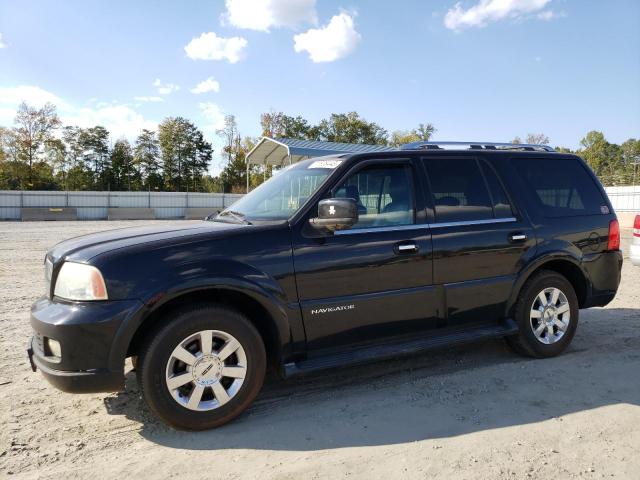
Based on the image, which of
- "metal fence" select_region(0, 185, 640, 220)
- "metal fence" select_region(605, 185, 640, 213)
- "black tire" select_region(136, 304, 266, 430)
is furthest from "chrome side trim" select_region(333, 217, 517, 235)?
"metal fence" select_region(605, 185, 640, 213)

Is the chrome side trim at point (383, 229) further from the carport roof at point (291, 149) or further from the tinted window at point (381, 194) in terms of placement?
the carport roof at point (291, 149)

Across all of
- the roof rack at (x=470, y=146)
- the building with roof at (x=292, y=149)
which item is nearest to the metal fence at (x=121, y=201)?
the building with roof at (x=292, y=149)

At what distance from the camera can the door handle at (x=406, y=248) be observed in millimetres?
3758

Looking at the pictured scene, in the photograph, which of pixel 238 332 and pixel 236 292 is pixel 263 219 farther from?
pixel 238 332

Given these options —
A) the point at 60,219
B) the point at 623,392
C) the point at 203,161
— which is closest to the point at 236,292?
the point at 623,392

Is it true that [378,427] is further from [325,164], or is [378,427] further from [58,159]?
[58,159]

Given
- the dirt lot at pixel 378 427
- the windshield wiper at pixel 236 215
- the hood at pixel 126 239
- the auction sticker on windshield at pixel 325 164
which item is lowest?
the dirt lot at pixel 378 427

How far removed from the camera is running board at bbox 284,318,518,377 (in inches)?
136

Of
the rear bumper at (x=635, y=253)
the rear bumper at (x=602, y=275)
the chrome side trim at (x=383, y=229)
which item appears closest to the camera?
the chrome side trim at (x=383, y=229)

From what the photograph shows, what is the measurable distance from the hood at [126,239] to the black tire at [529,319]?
2672 mm

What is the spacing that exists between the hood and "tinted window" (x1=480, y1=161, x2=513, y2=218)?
2.31 m

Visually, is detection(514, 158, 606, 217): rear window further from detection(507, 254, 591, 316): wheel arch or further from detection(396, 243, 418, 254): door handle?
detection(396, 243, 418, 254): door handle

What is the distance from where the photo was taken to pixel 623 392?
12.5 feet

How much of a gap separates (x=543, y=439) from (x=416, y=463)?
910 millimetres
